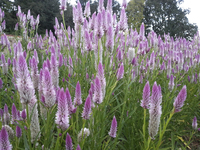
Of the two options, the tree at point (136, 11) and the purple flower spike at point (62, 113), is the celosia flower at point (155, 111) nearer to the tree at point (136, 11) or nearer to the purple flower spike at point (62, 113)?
the purple flower spike at point (62, 113)

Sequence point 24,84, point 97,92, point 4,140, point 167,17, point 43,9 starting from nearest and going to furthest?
point 4,140
point 24,84
point 97,92
point 43,9
point 167,17

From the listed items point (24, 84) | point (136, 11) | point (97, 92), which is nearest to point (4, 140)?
point (24, 84)

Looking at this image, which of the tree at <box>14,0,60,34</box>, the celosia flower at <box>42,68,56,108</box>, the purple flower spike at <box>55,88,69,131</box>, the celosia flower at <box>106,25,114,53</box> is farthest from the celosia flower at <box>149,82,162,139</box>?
the tree at <box>14,0,60,34</box>

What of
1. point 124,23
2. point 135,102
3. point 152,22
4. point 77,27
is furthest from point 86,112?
point 152,22

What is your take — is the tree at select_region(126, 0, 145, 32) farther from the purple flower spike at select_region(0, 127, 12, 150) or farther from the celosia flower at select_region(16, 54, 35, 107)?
the purple flower spike at select_region(0, 127, 12, 150)

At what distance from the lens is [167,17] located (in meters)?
35.7

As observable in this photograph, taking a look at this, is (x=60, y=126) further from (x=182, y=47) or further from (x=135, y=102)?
(x=182, y=47)

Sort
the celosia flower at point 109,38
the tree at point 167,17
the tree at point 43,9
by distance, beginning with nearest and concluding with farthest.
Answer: the celosia flower at point 109,38
the tree at point 43,9
the tree at point 167,17

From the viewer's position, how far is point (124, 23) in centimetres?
245

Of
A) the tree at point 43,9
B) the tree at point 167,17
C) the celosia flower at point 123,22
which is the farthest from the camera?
the tree at point 167,17

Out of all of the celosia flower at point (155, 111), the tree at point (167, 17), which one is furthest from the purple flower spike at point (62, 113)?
the tree at point (167, 17)

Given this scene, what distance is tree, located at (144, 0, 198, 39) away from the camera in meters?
32.3

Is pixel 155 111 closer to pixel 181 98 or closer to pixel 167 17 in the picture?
Result: pixel 181 98

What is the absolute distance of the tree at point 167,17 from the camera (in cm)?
3230
